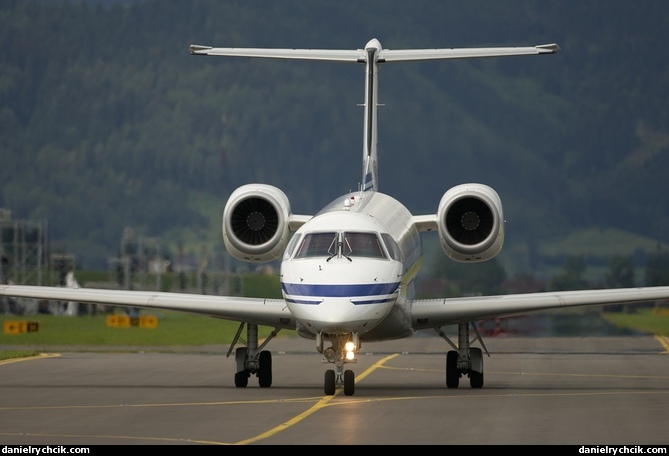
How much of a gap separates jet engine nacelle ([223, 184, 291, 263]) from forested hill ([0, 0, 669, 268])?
71.7 m

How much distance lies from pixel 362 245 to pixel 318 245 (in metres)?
0.68

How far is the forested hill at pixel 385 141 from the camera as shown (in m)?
129

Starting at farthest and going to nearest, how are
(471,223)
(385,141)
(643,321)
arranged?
(385,141), (643,321), (471,223)

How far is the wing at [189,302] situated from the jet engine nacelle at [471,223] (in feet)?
11.1

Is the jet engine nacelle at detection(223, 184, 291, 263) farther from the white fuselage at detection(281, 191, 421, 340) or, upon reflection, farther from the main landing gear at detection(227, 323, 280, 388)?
the white fuselage at detection(281, 191, 421, 340)

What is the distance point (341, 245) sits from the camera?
73.3ft

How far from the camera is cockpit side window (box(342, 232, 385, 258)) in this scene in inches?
882

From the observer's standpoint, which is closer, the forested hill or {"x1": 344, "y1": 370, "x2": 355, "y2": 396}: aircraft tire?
{"x1": 344, "y1": 370, "x2": 355, "y2": 396}: aircraft tire

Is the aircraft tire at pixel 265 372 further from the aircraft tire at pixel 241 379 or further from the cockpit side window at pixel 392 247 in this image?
the cockpit side window at pixel 392 247

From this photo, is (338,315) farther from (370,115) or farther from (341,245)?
(370,115)

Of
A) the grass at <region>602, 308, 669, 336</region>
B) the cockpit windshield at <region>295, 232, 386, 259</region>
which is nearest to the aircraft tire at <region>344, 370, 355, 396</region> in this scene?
the cockpit windshield at <region>295, 232, 386, 259</region>

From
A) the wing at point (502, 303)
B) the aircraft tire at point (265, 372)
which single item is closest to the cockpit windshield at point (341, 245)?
the wing at point (502, 303)

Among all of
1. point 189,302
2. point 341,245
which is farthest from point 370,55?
point 341,245

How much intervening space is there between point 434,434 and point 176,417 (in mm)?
3817
